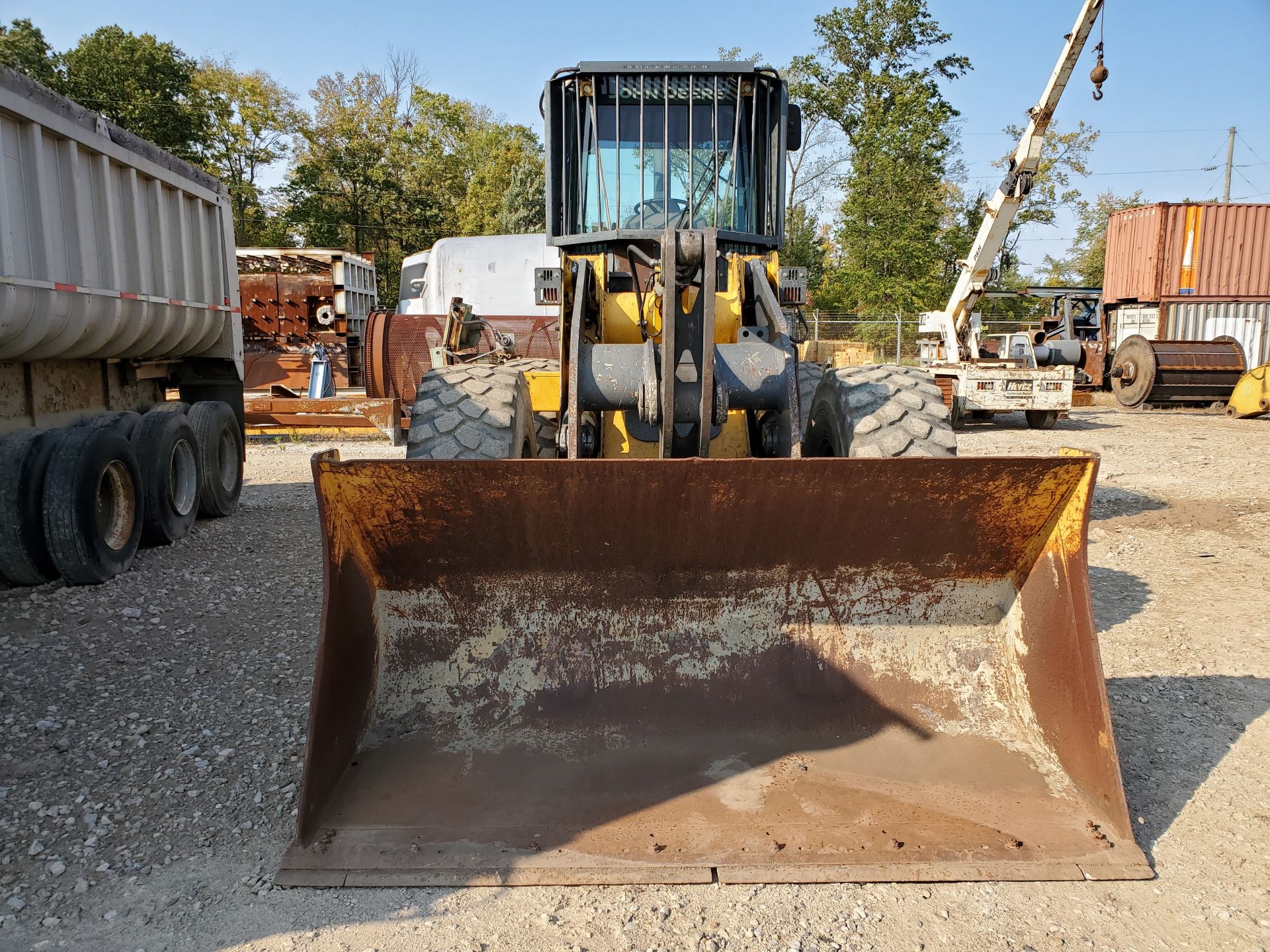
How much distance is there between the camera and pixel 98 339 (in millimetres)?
6168

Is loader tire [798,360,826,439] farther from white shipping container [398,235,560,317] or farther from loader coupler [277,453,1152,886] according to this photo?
white shipping container [398,235,560,317]

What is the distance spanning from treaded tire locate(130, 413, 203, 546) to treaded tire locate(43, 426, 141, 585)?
0.62ft

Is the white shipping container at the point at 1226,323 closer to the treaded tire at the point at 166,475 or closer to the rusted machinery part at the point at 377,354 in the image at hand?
the rusted machinery part at the point at 377,354

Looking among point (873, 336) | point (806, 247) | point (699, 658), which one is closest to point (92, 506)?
point (699, 658)

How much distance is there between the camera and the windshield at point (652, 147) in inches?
184

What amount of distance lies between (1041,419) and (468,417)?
13.2 metres

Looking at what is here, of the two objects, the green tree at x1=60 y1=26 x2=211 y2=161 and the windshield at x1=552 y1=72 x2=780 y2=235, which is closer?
the windshield at x1=552 y1=72 x2=780 y2=235

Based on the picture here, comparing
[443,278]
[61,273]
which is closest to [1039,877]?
[61,273]

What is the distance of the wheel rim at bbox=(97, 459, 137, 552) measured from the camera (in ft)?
19.7

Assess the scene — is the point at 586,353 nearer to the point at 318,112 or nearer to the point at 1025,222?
the point at 318,112

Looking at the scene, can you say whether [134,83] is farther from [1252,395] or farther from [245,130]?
[1252,395]

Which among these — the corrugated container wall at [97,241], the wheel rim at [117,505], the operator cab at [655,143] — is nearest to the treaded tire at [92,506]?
the wheel rim at [117,505]

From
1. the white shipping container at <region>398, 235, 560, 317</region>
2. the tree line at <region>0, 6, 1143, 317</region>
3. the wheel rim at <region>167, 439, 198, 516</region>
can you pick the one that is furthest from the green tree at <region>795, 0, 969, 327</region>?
the wheel rim at <region>167, 439, 198, 516</region>

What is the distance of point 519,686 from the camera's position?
10.8 ft
